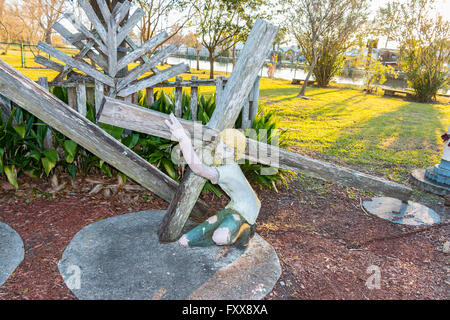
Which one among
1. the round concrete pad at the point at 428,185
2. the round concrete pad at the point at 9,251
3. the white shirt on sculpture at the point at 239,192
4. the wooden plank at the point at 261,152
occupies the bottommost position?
the round concrete pad at the point at 9,251

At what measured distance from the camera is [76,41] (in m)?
4.50

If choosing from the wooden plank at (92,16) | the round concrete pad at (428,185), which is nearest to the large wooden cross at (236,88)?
the wooden plank at (92,16)

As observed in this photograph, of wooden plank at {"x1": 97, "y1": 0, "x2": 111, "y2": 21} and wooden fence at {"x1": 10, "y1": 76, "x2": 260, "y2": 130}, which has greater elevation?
wooden plank at {"x1": 97, "y1": 0, "x2": 111, "y2": 21}

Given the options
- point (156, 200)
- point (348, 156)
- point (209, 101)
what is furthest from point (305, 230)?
A: point (348, 156)

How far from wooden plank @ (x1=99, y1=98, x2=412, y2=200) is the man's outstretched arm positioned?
0.06 metres

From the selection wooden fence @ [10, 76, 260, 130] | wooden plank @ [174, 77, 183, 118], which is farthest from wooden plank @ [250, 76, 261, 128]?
wooden plank @ [174, 77, 183, 118]

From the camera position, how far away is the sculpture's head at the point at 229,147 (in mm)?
2809

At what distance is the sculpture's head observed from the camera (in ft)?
9.21

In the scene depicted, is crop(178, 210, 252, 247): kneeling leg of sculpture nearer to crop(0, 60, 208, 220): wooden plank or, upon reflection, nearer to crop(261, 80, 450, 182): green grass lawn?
crop(0, 60, 208, 220): wooden plank

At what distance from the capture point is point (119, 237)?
3.18m

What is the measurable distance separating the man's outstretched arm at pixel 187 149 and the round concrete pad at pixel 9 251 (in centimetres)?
162

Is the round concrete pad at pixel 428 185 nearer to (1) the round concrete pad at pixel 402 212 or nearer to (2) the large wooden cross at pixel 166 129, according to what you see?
(1) the round concrete pad at pixel 402 212

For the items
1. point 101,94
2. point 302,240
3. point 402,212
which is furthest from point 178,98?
point 402,212
